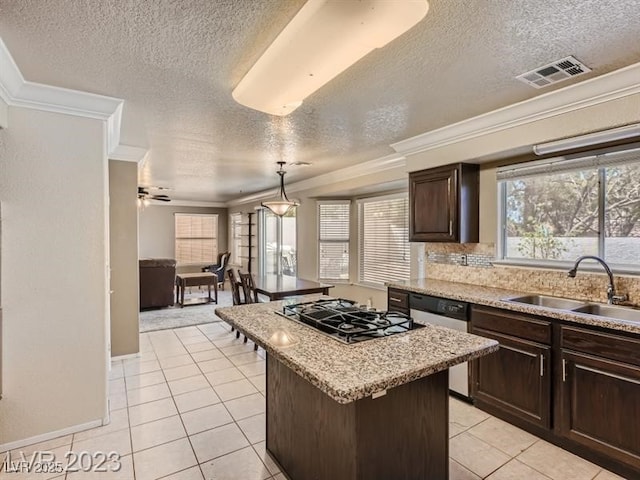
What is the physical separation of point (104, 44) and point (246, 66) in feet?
2.34

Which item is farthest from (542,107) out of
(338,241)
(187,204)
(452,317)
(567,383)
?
(187,204)

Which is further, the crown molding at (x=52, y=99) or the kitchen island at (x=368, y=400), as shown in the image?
the crown molding at (x=52, y=99)

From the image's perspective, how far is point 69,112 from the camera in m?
2.44

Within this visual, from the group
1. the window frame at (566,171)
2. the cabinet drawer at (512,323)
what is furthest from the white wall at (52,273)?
the window frame at (566,171)

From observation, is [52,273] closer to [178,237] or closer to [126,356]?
[126,356]

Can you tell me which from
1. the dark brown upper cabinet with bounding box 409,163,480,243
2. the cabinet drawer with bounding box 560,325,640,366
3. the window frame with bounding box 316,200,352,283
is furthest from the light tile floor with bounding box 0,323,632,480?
the window frame with bounding box 316,200,352,283

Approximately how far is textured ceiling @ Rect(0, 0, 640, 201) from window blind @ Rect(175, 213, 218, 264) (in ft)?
21.7

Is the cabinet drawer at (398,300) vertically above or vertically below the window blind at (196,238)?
below

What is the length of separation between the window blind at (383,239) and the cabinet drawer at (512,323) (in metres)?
2.25

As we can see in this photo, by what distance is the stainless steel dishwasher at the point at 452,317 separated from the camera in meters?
2.87

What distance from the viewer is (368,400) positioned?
4.92 feet

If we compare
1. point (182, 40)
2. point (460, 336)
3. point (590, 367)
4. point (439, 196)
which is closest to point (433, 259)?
point (439, 196)

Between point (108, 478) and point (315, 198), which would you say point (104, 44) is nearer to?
point (108, 478)

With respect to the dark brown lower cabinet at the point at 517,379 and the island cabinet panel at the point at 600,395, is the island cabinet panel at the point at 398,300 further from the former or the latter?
the island cabinet panel at the point at 600,395
